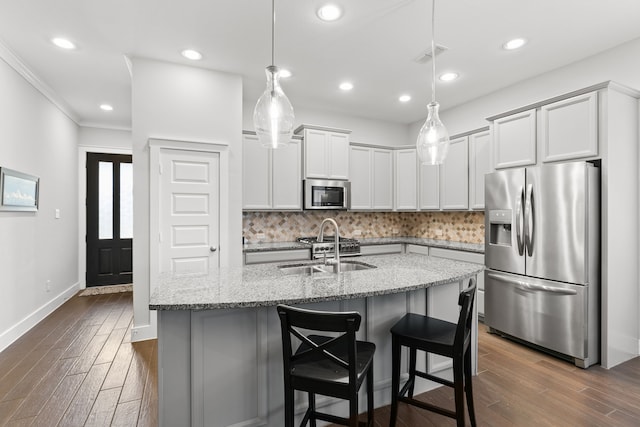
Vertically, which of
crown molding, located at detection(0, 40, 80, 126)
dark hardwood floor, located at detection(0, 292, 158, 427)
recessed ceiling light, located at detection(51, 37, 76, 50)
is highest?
recessed ceiling light, located at detection(51, 37, 76, 50)

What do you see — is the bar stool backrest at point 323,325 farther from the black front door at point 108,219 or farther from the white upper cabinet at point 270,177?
the black front door at point 108,219

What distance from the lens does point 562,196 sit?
2873 millimetres

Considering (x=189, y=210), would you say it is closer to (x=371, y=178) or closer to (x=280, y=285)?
(x=280, y=285)

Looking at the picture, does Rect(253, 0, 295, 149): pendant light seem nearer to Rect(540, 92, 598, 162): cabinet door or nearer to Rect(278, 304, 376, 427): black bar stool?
Rect(278, 304, 376, 427): black bar stool

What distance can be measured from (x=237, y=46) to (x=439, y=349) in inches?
122

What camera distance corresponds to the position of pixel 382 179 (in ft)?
17.3

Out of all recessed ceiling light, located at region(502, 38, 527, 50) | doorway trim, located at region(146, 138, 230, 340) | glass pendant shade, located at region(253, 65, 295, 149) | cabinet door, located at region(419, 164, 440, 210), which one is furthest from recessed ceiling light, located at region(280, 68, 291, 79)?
cabinet door, located at region(419, 164, 440, 210)

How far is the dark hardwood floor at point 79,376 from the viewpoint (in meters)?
2.15

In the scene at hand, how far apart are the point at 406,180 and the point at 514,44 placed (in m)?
2.50

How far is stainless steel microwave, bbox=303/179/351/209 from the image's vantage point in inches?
178

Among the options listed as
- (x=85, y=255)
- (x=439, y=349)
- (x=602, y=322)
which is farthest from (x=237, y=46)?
(x=85, y=255)

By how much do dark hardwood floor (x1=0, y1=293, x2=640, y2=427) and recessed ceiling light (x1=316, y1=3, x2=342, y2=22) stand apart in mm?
2999

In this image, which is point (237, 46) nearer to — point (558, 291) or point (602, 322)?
point (558, 291)

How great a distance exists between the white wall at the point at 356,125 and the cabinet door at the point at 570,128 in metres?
2.75
